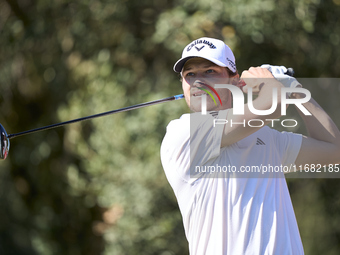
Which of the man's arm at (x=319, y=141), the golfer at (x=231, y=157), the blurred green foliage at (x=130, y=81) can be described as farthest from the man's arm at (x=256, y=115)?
the blurred green foliage at (x=130, y=81)

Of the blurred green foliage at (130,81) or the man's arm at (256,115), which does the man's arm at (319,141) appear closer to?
the man's arm at (256,115)

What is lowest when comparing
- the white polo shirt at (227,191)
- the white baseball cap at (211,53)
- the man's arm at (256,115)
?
the white polo shirt at (227,191)

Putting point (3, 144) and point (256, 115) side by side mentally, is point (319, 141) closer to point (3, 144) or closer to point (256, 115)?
point (256, 115)

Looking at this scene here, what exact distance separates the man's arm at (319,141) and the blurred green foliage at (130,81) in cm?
256

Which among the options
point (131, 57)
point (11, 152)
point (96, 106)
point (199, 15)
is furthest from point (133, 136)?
point (11, 152)

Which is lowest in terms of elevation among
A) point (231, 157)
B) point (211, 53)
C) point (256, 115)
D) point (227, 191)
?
point (227, 191)

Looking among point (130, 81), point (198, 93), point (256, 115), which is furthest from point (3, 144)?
point (130, 81)

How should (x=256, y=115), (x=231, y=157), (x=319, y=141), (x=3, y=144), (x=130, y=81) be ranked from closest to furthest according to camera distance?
(x=256, y=115)
(x=231, y=157)
(x=319, y=141)
(x=3, y=144)
(x=130, y=81)

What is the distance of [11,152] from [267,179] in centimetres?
481

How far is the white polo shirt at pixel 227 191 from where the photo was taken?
1848 millimetres

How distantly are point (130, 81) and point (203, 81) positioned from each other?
9.86 feet

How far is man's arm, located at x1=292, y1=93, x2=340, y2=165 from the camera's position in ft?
7.04

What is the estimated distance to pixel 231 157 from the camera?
→ 1938mm

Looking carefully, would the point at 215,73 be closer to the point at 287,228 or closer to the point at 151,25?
the point at 287,228
